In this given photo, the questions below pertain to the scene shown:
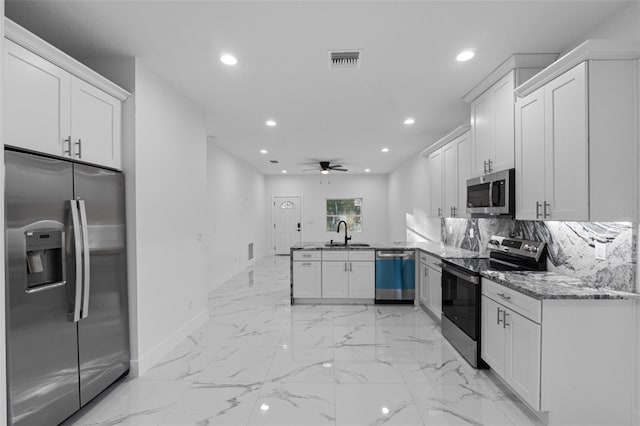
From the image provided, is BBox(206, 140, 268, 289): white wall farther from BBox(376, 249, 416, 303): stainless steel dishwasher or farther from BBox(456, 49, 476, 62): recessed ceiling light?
BBox(456, 49, 476, 62): recessed ceiling light

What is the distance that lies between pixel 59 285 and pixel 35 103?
112 cm

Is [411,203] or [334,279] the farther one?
[411,203]

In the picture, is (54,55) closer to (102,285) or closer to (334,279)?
(102,285)

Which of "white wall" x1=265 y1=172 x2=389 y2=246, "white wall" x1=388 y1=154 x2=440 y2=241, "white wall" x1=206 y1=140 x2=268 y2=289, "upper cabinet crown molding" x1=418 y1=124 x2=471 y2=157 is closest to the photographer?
"upper cabinet crown molding" x1=418 y1=124 x2=471 y2=157

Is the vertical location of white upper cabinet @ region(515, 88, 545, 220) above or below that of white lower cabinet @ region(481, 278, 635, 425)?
above

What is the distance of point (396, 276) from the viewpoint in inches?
188

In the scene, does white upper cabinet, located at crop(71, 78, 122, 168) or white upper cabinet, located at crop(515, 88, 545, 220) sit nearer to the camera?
white upper cabinet, located at crop(71, 78, 122, 168)

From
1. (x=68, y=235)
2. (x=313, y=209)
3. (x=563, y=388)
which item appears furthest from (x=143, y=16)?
(x=313, y=209)

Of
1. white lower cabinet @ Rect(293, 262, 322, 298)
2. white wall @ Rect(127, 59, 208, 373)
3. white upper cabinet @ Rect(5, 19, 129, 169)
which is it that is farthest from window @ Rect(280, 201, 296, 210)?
white upper cabinet @ Rect(5, 19, 129, 169)

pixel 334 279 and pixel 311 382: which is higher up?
pixel 334 279

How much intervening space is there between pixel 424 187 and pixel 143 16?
544cm

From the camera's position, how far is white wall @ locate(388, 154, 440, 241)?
252 inches

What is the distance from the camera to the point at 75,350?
6.88 ft

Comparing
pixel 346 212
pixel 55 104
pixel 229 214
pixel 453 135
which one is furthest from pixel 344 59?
pixel 346 212
